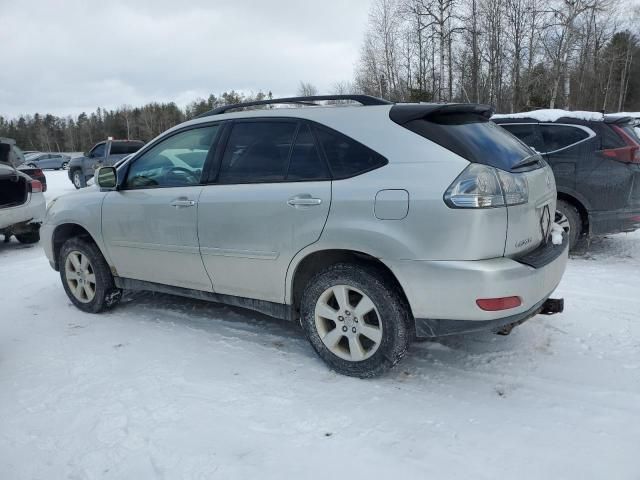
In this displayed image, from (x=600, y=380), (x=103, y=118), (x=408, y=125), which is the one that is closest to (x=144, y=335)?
(x=408, y=125)

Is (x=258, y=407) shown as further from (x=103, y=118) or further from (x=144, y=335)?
(x=103, y=118)

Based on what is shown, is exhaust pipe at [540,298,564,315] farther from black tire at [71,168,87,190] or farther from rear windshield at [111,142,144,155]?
black tire at [71,168,87,190]

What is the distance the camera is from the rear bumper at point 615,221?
541 cm

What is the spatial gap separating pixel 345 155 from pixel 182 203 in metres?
1.37

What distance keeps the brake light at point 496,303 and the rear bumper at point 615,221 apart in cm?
364

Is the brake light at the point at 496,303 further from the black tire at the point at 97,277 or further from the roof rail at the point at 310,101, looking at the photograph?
the black tire at the point at 97,277

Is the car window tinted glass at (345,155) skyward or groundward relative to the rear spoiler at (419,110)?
groundward

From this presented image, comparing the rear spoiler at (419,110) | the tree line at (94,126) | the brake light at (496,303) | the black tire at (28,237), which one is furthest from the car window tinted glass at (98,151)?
→ the tree line at (94,126)

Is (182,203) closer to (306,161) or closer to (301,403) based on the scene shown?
(306,161)

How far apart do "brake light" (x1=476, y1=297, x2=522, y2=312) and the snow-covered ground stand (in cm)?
59

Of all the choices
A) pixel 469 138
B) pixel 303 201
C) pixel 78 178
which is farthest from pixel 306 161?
pixel 78 178

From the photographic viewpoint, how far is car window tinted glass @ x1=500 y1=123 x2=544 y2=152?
611cm

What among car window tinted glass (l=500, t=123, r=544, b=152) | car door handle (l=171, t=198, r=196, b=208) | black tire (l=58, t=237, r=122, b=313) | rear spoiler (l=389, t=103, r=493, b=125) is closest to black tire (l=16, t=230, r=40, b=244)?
black tire (l=58, t=237, r=122, b=313)

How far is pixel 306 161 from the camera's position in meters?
3.16
